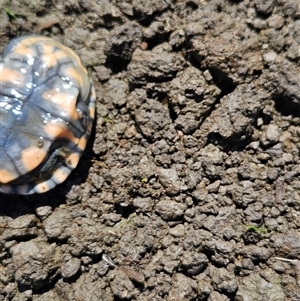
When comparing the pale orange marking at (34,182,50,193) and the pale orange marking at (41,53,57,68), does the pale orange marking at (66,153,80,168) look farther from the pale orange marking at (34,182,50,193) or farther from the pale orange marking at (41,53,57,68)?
the pale orange marking at (41,53,57,68)

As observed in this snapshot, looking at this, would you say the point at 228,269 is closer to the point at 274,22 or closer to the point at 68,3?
the point at 274,22

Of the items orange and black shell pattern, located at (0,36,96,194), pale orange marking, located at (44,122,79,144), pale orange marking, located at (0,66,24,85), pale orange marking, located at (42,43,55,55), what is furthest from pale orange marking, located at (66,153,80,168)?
pale orange marking, located at (42,43,55,55)

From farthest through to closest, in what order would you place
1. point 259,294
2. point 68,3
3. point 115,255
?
point 68,3, point 115,255, point 259,294

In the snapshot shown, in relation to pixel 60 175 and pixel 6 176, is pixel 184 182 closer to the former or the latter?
pixel 60 175

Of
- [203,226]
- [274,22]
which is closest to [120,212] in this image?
[203,226]

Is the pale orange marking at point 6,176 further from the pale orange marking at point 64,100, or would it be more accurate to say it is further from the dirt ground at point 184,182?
the pale orange marking at point 64,100

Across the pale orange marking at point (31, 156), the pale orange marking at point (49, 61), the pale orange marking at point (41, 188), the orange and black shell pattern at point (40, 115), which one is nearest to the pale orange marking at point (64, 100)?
the orange and black shell pattern at point (40, 115)

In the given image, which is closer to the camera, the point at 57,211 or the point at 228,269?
the point at 228,269
